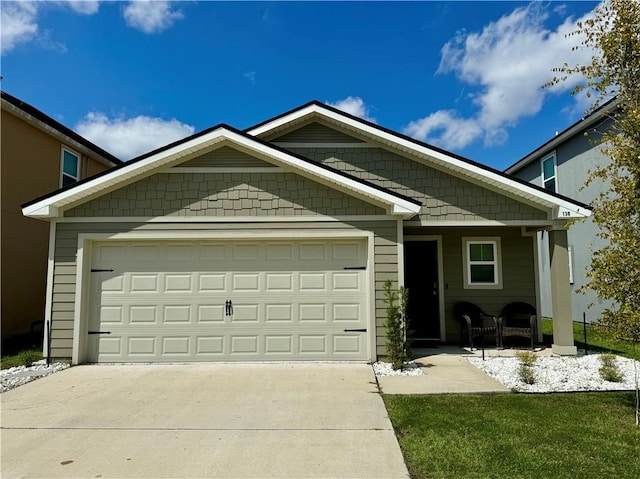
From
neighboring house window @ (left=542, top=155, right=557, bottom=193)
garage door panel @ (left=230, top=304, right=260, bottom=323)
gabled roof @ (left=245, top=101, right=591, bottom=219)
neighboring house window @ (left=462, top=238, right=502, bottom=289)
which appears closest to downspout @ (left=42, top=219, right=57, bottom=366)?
garage door panel @ (left=230, top=304, right=260, bottom=323)

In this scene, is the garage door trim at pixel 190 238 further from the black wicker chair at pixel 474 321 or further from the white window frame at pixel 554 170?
the white window frame at pixel 554 170

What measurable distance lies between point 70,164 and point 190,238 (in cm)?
717

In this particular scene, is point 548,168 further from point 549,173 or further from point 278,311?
point 278,311

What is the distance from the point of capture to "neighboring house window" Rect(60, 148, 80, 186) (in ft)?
38.8

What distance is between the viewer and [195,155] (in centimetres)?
773

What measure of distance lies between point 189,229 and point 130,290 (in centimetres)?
162

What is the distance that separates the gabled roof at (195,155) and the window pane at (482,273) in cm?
335

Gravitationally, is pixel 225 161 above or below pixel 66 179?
below

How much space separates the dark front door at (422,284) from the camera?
32.6 feet

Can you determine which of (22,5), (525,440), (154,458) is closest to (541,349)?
(525,440)

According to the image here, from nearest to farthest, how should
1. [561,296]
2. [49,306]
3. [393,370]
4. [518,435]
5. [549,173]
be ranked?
[518,435], [393,370], [49,306], [561,296], [549,173]

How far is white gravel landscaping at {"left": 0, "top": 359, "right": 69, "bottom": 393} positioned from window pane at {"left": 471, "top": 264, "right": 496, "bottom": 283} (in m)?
8.80

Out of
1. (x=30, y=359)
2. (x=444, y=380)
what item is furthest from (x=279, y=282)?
(x=30, y=359)

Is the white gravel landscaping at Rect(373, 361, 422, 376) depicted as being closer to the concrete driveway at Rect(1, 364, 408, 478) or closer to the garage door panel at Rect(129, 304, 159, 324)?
the concrete driveway at Rect(1, 364, 408, 478)
